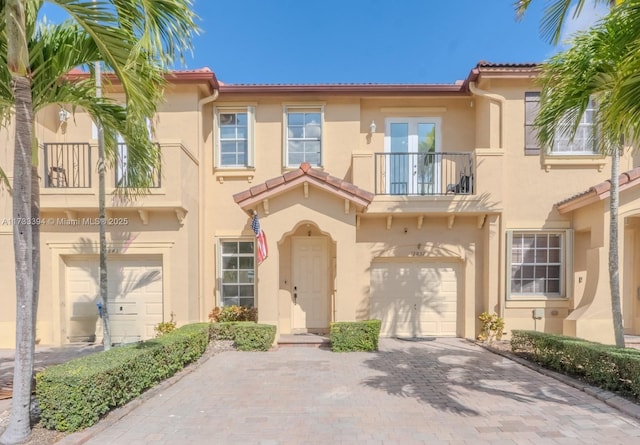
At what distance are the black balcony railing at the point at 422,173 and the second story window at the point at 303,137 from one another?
6.25 ft

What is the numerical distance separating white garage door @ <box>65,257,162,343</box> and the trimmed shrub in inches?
56.9

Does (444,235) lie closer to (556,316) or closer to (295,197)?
(556,316)

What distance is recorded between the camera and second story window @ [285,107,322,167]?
977cm

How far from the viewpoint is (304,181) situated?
8141 millimetres

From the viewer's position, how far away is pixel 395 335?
9492 mm

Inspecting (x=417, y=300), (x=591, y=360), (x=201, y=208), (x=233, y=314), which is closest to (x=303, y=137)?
(x=201, y=208)

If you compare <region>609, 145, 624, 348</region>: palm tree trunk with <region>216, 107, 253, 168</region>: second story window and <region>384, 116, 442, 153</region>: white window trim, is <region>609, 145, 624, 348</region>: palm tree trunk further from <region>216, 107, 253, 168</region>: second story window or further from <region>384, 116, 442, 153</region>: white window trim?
<region>216, 107, 253, 168</region>: second story window

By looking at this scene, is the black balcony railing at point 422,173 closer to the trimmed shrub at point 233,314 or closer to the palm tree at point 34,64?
the trimmed shrub at point 233,314

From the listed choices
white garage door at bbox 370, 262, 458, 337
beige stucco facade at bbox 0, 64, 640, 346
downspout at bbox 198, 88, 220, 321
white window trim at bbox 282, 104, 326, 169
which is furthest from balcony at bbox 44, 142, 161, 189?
white garage door at bbox 370, 262, 458, 337

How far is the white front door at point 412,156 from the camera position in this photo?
9367mm

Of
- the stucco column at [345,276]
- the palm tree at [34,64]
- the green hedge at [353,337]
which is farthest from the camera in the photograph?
the stucco column at [345,276]

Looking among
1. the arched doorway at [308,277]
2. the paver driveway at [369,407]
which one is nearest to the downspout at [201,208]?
the arched doorway at [308,277]

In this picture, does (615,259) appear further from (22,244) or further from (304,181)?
(22,244)

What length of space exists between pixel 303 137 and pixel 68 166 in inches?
254
